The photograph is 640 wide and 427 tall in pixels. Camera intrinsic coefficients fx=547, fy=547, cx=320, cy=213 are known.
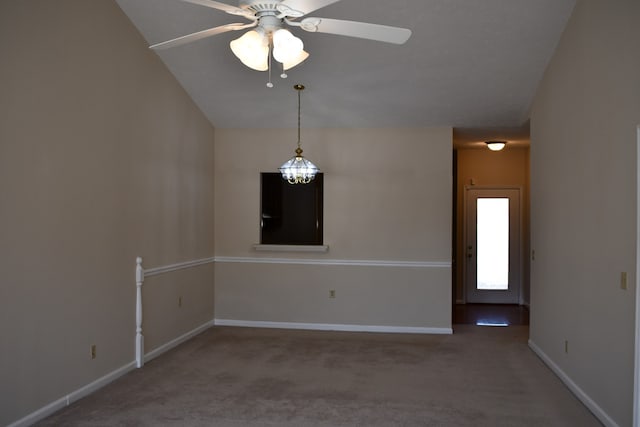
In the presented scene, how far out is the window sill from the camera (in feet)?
22.9

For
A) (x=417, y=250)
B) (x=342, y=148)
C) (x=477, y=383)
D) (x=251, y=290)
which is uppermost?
(x=342, y=148)

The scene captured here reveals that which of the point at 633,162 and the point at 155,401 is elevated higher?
the point at 633,162

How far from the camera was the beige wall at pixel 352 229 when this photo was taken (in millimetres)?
6867

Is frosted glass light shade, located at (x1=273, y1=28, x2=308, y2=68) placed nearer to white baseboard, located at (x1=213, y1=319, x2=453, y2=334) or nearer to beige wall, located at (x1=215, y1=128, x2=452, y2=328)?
beige wall, located at (x1=215, y1=128, x2=452, y2=328)

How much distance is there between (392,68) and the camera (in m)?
5.65

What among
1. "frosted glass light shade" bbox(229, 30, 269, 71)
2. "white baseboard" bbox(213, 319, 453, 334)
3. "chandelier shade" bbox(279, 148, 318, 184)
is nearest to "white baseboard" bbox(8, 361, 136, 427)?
"white baseboard" bbox(213, 319, 453, 334)

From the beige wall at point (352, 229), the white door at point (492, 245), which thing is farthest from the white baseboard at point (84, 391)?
the white door at point (492, 245)

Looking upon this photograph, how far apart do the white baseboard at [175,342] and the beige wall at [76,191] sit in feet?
0.49

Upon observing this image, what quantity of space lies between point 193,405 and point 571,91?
158 inches

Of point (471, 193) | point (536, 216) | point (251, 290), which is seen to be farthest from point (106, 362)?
point (471, 193)

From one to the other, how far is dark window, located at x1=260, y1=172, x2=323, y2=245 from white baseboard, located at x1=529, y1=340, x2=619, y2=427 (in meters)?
2.95

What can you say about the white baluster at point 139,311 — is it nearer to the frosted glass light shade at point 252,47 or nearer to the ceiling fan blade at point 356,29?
the frosted glass light shade at point 252,47

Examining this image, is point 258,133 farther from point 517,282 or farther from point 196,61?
point 517,282

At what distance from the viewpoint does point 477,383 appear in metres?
4.73
